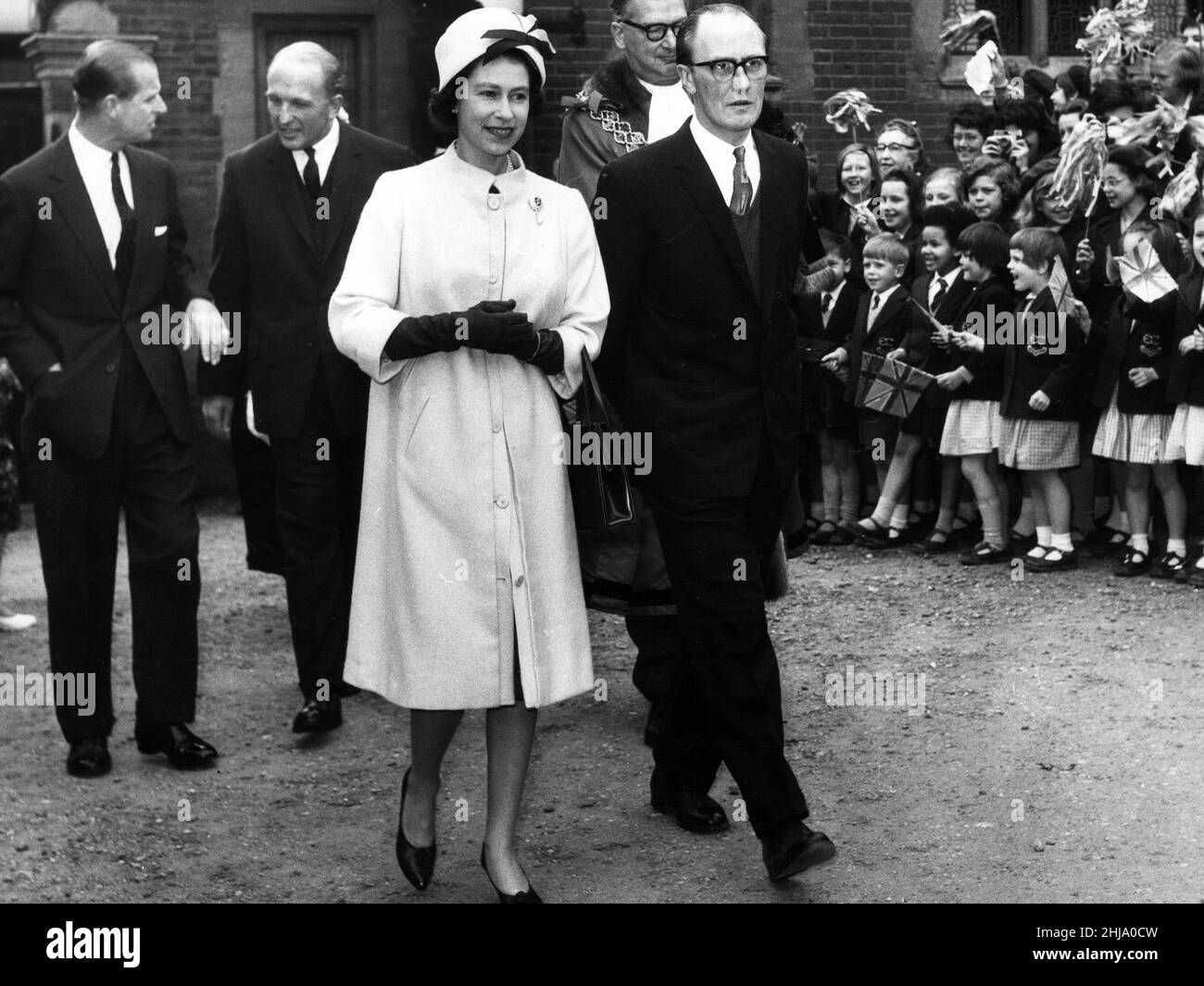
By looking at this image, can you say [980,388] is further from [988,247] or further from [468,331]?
[468,331]

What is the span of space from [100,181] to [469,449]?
7.27ft

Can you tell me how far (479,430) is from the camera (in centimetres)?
473

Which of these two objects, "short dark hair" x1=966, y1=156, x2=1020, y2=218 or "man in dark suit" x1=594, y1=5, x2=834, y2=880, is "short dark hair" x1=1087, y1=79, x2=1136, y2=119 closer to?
"short dark hair" x1=966, y1=156, x2=1020, y2=218

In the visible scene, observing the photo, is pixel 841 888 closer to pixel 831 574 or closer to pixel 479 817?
pixel 479 817

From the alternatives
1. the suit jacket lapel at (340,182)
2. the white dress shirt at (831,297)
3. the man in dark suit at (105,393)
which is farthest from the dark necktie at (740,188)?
the white dress shirt at (831,297)

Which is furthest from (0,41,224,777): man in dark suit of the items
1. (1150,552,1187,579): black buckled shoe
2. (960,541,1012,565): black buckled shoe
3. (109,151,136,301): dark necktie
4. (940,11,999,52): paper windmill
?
(940,11,999,52): paper windmill

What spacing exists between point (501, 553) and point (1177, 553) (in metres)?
4.67

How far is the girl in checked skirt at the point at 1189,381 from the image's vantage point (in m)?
8.24

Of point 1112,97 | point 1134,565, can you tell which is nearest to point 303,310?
point 1134,565

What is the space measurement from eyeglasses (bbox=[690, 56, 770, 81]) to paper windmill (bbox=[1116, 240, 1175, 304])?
13.6 ft

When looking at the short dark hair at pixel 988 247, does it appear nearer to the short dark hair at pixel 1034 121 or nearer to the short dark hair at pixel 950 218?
the short dark hair at pixel 950 218

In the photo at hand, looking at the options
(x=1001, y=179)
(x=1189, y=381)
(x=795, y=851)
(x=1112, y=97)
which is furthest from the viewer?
(x=1112, y=97)

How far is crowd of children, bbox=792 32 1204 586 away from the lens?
853 centimetres

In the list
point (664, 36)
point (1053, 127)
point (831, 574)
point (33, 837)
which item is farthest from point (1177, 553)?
point (33, 837)
